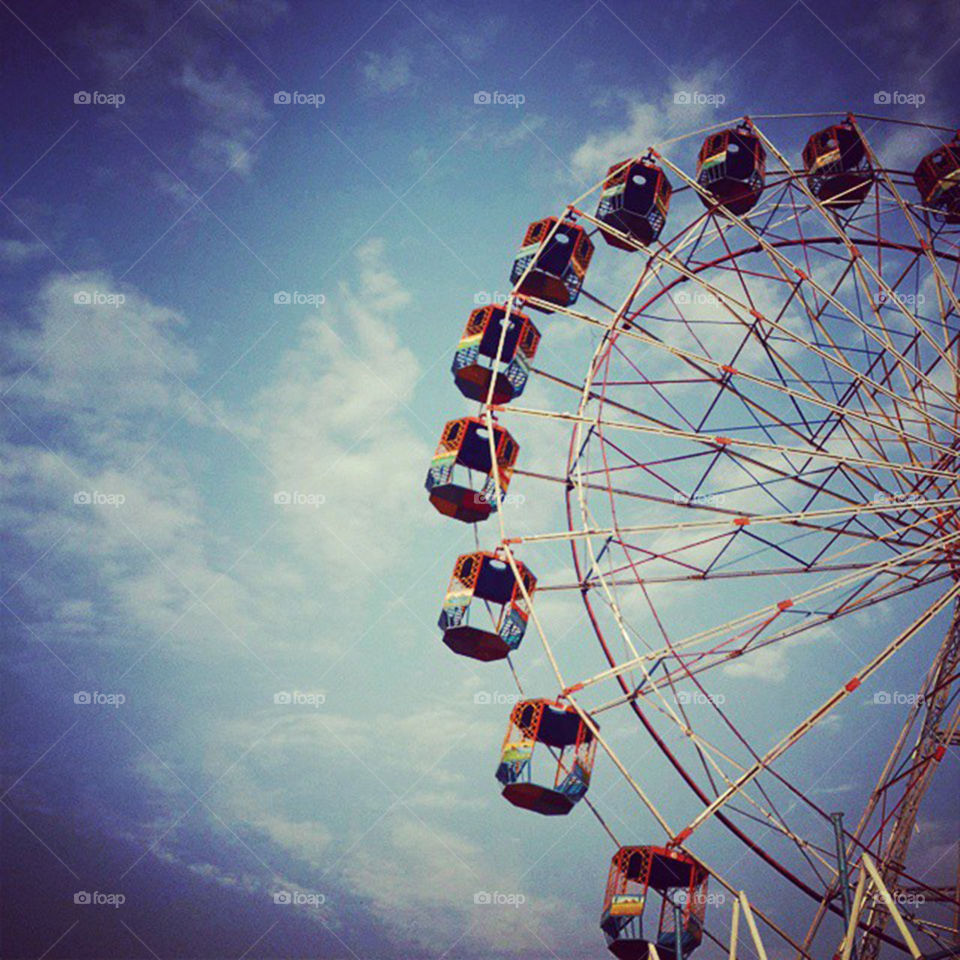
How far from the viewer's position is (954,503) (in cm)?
1788

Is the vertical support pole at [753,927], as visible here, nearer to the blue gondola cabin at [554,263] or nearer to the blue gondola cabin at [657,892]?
the blue gondola cabin at [657,892]

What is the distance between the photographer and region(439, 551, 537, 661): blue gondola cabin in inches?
863

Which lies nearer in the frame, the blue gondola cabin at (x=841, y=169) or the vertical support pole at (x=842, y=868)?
the vertical support pole at (x=842, y=868)

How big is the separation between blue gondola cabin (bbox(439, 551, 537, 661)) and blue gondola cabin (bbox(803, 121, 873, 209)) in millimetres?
11790

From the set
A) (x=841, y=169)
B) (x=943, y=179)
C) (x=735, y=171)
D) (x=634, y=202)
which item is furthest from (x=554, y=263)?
(x=943, y=179)

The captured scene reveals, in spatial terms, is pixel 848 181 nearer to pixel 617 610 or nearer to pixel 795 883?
pixel 617 610

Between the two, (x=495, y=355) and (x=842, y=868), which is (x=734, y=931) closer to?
(x=842, y=868)

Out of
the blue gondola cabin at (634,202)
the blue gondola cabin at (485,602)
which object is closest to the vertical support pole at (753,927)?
the blue gondola cabin at (485,602)

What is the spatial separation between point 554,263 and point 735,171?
4.79 metres

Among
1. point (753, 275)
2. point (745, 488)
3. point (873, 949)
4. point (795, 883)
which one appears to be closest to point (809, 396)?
point (745, 488)

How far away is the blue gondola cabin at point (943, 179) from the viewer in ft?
79.0

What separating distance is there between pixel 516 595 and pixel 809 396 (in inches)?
291

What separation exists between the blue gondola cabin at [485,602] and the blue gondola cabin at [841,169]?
11.8m

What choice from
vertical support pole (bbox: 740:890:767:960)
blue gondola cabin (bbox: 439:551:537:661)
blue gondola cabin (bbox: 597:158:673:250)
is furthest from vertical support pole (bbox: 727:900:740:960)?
blue gondola cabin (bbox: 597:158:673:250)
